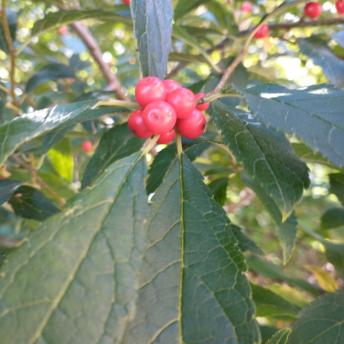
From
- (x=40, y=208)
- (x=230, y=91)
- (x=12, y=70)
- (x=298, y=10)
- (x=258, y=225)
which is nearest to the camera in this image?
(x=230, y=91)

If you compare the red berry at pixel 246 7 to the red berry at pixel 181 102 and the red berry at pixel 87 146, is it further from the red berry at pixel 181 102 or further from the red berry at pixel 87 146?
the red berry at pixel 181 102

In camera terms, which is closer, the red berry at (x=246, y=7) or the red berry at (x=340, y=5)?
the red berry at (x=340, y=5)

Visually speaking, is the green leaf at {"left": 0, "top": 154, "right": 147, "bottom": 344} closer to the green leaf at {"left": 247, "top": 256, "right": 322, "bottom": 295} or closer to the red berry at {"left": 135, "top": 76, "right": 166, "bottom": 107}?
the red berry at {"left": 135, "top": 76, "right": 166, "bottom": 107}

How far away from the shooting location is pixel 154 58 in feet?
3.47

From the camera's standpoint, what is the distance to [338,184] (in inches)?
51.1

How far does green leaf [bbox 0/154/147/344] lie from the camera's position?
0.67 metres

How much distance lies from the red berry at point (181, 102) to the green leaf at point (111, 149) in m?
0.34

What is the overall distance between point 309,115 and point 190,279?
0.40 metres

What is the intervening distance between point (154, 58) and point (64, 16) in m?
0.65

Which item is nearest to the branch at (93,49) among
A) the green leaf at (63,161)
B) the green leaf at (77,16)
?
the green leaf at (63,161)

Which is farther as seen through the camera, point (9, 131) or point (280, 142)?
point (280, 142)

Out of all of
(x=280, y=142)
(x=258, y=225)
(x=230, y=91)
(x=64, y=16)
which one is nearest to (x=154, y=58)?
(x=230, y=91)

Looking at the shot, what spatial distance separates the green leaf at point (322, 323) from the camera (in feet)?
3.83

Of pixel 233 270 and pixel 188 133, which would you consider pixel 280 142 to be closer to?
pixel 188 133
